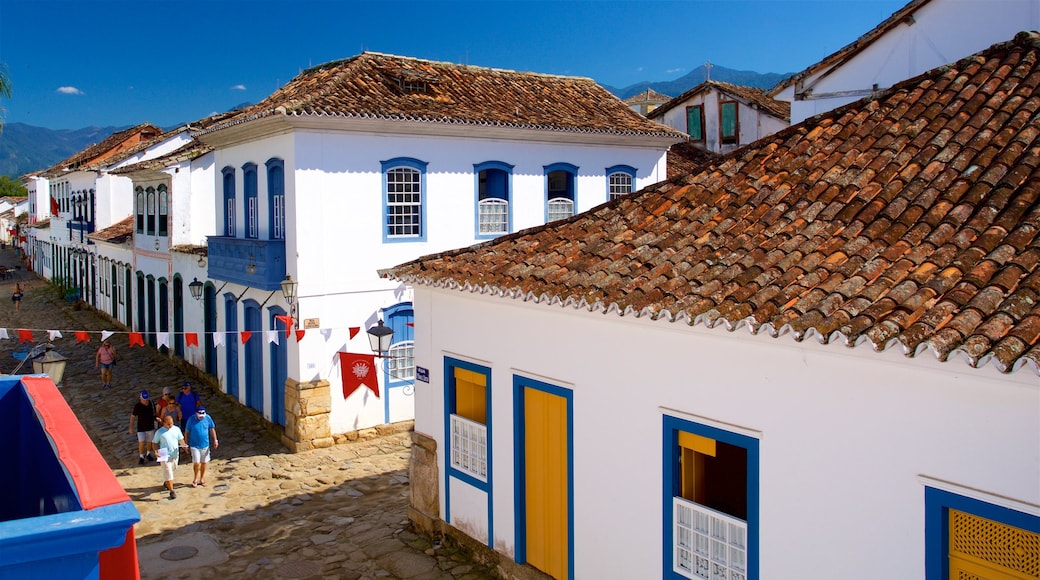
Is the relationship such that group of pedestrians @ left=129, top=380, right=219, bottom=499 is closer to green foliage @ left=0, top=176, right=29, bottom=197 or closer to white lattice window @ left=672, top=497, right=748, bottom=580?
white lattice window @ left=672, top=497, right=748, bottom=580

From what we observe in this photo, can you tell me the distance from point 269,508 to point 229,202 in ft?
27.1

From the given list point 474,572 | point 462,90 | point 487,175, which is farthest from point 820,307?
point 462,90

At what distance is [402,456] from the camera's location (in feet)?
49.5

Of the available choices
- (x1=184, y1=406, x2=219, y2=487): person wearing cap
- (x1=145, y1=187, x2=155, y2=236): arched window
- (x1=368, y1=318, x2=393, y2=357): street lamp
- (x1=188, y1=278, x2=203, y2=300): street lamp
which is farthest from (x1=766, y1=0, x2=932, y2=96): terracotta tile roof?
(x1=145, y1=187, x2=155, y2=236): arched window

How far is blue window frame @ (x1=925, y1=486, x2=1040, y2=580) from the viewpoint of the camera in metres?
5.22

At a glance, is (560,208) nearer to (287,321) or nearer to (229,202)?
(287,321)

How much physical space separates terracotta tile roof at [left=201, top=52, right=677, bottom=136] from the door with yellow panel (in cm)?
820

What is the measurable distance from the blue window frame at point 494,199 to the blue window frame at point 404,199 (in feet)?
4.61

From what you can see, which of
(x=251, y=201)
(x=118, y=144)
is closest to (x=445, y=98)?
(x=251, y=201)

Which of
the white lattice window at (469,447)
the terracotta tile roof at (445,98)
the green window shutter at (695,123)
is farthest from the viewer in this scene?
the green window shutter at (695,123)

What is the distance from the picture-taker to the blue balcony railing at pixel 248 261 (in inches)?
614

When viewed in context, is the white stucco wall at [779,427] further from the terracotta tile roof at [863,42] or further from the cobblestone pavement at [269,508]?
the terracotta tile roof at [863,42]

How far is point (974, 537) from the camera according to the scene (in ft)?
17.9

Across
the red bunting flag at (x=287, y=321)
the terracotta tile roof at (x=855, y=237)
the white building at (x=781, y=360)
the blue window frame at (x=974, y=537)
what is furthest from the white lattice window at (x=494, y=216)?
the blue window frame at (x=974, y=537)
